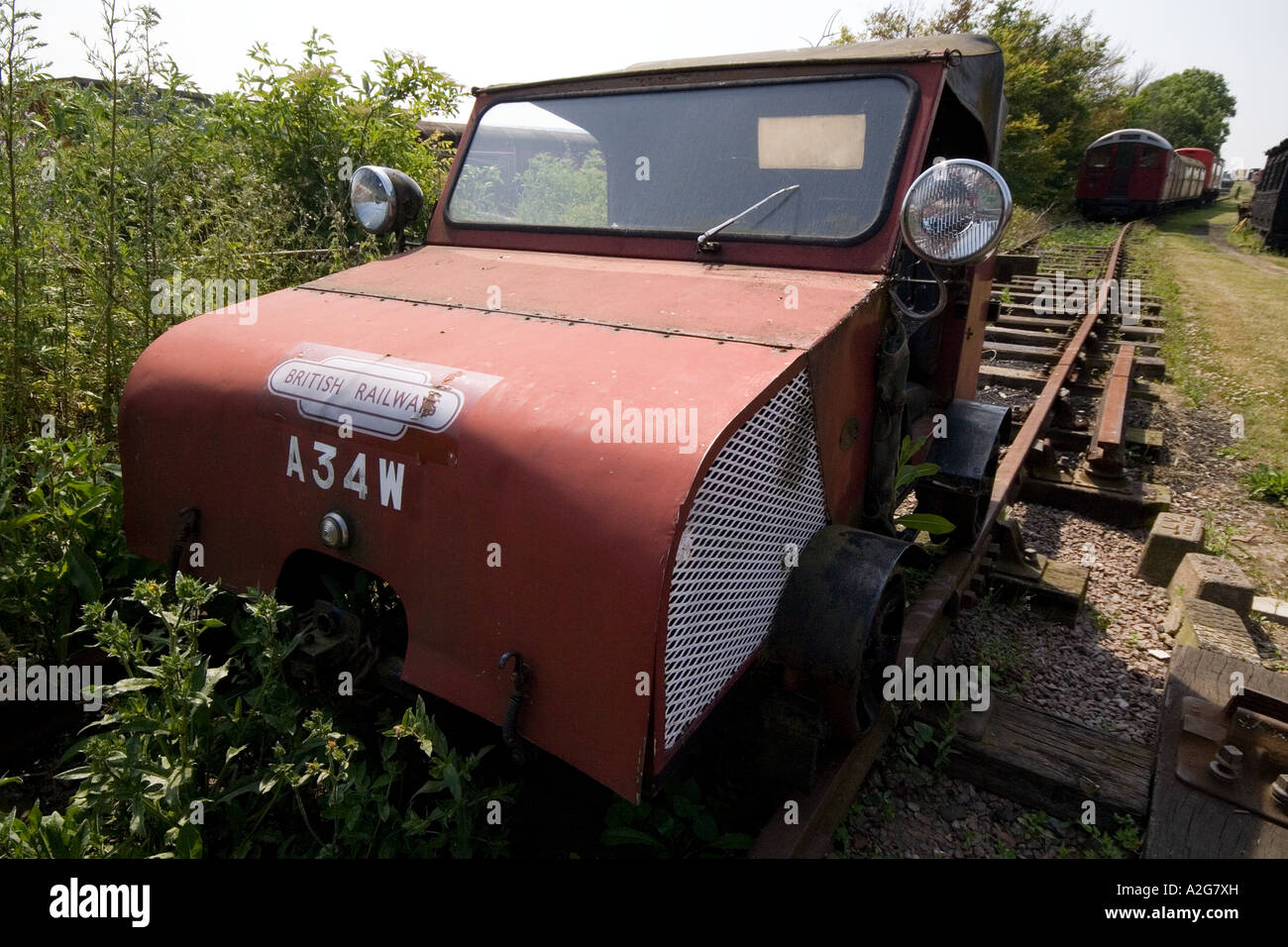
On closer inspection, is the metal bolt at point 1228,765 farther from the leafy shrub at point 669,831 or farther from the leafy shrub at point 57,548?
the leafy shrub at point 57,548

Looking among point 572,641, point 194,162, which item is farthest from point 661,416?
point 194,162

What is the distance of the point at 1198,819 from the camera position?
2.23 metres

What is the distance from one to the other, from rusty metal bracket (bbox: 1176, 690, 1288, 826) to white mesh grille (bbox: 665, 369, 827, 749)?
4.79 feet

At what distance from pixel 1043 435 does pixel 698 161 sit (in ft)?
12.9

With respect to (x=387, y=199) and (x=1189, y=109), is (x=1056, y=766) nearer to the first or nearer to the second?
(x=387, y=199)

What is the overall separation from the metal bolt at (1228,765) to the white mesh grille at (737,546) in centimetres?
146

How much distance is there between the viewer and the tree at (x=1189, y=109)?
48906 mm

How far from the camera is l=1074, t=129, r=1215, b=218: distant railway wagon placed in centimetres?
2439

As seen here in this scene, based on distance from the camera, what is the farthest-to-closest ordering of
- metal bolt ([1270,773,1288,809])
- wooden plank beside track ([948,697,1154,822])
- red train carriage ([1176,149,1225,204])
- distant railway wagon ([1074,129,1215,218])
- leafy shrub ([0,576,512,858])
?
red train carriage ([1176,149,1225,204]) < distant railway wagon ([1074,129,1215,218]) < wooden plank beside track ([948,697,1154,822]) < metal bolt ([1270,773,1288,809]) < leafy shrub ([0,576,512,858])

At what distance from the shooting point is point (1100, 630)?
3.71m

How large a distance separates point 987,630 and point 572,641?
2.68 metres

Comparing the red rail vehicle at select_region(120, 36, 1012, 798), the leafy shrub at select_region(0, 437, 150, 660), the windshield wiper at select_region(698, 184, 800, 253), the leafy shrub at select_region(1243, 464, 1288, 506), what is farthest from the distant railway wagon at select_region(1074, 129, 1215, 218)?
the leafy shrub at select_region(0, 437, 150, 660)

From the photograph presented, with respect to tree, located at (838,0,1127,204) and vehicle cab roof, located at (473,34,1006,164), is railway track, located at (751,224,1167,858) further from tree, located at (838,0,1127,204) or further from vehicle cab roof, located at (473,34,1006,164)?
tree, located at (838,0,1127,204)
